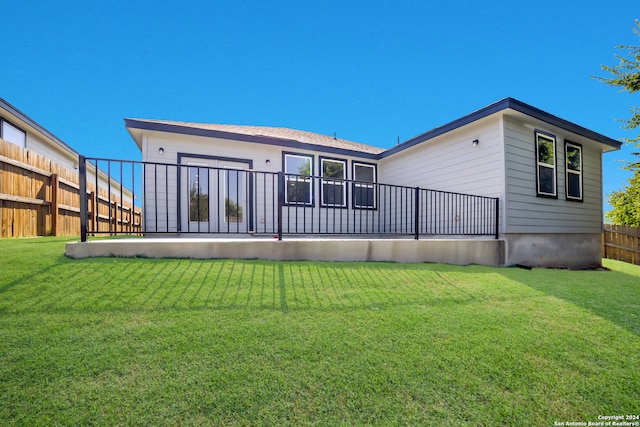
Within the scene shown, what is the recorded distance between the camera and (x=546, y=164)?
261 inches

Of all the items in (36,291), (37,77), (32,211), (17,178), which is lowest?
(36,291)

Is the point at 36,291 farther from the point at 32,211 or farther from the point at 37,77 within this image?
the point at 37,77

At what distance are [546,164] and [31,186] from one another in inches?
467

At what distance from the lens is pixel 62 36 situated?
30.9 ft

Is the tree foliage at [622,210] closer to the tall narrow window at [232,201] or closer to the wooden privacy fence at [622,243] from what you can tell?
the wooden privacy fence at [622,243]

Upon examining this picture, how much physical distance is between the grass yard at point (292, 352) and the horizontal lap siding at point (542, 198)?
347 centimetres

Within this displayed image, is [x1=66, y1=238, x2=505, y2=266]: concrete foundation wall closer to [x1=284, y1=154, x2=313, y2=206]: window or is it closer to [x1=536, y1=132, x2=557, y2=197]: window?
[x1=536, y1=132, x2=557, y2=197]: window

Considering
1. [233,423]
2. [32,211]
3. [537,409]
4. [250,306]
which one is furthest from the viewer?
[32,211]

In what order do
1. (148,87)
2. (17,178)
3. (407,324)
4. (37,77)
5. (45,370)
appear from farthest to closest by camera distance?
(148,87)
(37,77)
(17,178)
(407,324)
(45,370)

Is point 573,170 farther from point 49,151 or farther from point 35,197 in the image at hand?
point 49,151

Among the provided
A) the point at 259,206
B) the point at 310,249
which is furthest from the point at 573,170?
the point at 259,206

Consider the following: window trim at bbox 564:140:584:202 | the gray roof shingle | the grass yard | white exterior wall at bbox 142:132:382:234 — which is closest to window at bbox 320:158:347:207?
white exterior wall at bbox 142:132:382:234

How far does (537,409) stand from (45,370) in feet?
8.45

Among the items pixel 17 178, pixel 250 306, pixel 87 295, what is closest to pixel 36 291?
pixel 87 295
